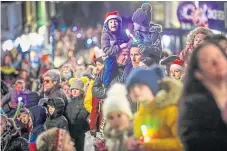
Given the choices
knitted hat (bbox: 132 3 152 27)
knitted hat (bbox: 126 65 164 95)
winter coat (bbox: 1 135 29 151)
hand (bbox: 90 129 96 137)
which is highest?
knitted hat (bbox: 132 3 152 27)

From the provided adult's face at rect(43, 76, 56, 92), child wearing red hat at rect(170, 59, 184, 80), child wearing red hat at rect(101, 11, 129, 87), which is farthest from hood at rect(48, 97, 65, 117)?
child wearing red hat at rect(170, 59, 184, 80)

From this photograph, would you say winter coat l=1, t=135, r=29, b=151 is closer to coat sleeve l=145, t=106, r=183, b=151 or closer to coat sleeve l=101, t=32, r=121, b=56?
coat sleeve l=101, t=32, r=121, b=56

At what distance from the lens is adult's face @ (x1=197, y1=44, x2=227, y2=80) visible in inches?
142

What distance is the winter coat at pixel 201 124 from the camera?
11.8 feet

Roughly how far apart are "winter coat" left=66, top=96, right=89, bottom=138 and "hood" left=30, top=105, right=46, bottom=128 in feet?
0.49

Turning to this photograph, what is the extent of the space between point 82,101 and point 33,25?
757 mm

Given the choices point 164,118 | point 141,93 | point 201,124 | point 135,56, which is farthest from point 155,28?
point 201,124

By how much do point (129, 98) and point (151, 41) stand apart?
362 millimetres

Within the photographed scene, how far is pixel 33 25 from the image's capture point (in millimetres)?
4703

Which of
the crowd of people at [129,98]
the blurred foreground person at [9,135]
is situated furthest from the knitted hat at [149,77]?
the blurred foreground person at [9,135]

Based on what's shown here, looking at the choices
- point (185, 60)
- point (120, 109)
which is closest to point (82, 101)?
point (120, 109)

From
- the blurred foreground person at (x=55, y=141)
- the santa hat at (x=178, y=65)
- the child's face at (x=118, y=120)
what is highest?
the santa hat at (x=178, y=65)

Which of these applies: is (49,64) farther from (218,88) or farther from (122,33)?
(218,88)

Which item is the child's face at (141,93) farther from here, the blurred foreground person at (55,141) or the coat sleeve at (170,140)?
the blurred foreground person at (55,141)
